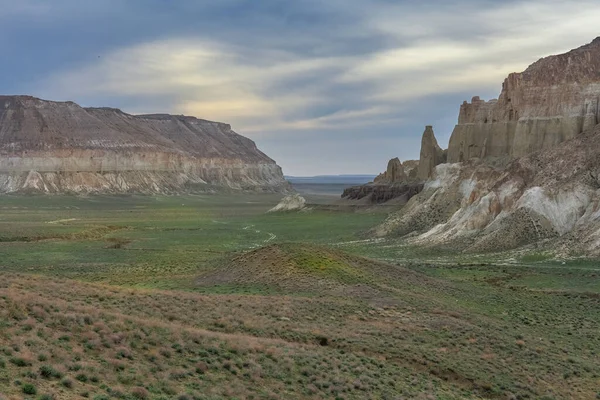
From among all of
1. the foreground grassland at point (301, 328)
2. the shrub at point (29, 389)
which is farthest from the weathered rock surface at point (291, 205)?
the shrub at point (29, 389)

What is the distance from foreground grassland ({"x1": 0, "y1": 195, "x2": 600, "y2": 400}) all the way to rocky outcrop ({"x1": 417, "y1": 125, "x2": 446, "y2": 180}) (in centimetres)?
4762

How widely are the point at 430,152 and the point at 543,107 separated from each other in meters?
29.2

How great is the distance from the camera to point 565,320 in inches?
1224

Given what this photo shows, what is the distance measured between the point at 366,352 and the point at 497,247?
34351 millimetres

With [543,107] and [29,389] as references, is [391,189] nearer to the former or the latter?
[543,107]

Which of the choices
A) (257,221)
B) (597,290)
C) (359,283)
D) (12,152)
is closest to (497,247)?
(597,290)

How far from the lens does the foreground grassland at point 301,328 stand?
55.3ft

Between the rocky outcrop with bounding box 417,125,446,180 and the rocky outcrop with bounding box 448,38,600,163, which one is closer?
the rocky outcrop with bounding box 448,38,600,163

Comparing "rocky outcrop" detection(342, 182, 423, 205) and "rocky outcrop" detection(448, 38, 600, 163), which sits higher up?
"rocky outcrop" detection(448, 38, 600, 163)

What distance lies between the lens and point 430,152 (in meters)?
98.8

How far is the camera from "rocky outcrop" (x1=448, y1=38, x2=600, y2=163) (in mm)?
66312

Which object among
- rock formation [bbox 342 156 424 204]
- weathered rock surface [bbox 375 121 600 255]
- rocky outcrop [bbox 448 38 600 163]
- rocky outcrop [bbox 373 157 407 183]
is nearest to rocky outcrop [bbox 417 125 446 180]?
rock formation [bbox 342 156 424 204]

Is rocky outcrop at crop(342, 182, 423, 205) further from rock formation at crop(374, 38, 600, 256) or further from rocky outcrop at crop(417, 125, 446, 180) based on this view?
rock formation at crop(374, 38, 600, 256)

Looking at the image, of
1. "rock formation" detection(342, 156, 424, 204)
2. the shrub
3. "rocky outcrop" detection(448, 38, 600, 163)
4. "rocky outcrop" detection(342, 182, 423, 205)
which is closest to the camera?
the shrub
